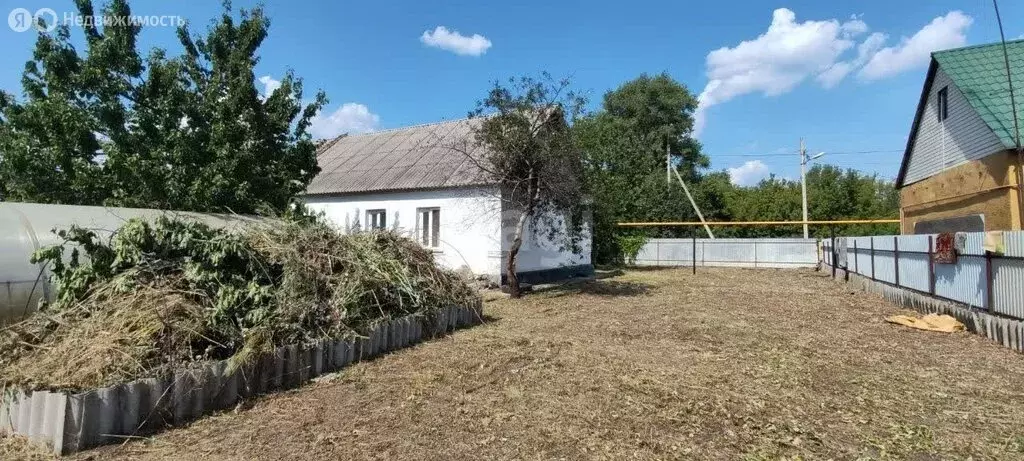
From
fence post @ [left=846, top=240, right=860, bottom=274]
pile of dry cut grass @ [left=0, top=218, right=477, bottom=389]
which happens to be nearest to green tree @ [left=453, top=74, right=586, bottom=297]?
pile of dry cut grass @ [left=0, top=218, right=477, bottom=389]

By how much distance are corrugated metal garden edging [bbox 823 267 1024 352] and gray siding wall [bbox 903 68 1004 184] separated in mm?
3718

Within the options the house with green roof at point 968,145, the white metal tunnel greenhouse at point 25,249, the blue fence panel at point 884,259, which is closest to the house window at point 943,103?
the house with green roof at point 968,145

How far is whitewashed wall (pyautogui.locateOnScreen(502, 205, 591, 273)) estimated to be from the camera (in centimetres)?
1427

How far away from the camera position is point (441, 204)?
50.1 ft

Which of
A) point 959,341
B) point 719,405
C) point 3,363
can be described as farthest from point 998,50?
point 3,363

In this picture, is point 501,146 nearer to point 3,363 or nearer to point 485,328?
point 485,328

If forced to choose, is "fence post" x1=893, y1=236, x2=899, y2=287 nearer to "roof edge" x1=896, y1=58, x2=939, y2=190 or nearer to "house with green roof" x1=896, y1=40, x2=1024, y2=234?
"house with green roof" x1=896, y1=40, x2=1024, y2=234

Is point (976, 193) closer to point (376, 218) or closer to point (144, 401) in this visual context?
point (376, 218)

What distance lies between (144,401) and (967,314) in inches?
431

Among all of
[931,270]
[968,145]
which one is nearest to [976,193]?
[968,145]

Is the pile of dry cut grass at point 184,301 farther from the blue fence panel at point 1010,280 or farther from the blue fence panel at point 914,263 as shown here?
the blue fence panel at point 914,263

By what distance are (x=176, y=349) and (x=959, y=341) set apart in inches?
394

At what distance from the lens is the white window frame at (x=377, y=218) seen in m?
16.8

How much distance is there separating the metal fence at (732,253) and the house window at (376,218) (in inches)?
506
